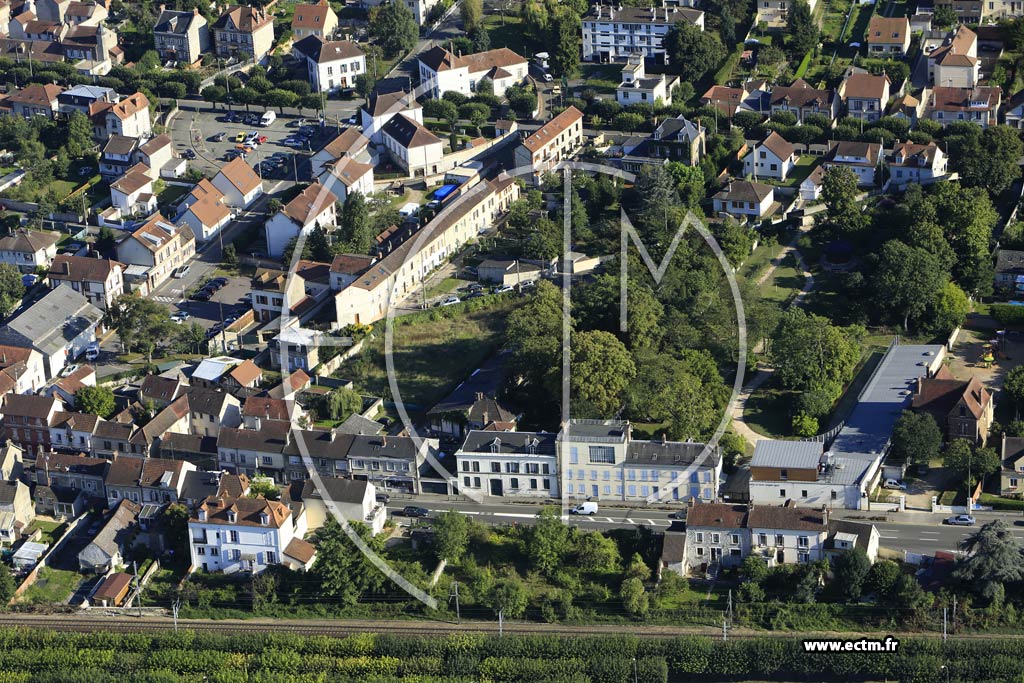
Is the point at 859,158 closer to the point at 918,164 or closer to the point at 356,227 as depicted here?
the point at 918,164

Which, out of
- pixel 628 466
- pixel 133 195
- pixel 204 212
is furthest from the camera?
pixel 133 195

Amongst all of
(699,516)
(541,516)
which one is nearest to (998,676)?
(699,516)

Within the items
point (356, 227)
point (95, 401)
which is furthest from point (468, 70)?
point (95, 401)

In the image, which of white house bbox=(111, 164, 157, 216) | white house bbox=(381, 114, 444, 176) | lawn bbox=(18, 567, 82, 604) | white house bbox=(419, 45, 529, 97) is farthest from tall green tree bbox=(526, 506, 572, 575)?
white house bbox=(419, 45, 529, 97)

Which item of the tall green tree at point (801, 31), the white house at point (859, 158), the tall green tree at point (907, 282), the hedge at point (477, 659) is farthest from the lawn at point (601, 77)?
the hedge at point (477, 659)

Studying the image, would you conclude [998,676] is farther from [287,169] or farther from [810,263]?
[287,169]

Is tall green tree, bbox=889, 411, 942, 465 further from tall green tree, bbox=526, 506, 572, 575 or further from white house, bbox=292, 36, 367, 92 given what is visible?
white house, bbox=292, 36, 367, 92
